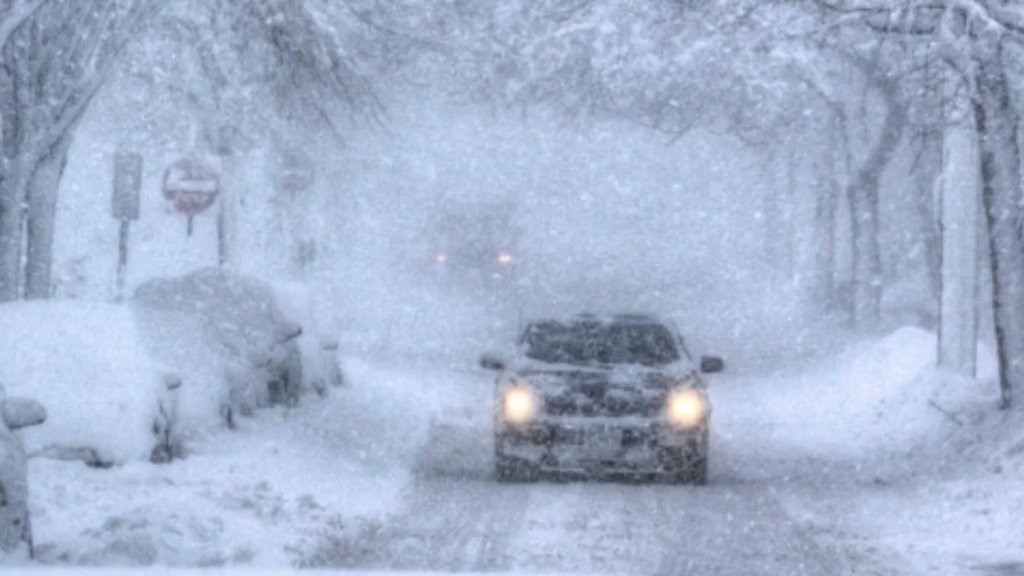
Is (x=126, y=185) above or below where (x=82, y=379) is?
above

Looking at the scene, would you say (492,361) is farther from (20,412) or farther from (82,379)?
(20,412)

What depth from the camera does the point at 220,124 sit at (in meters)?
25.8

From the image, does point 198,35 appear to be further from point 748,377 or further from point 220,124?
point 748,377

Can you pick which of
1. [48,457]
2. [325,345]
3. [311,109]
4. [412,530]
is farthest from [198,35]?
[412,530]

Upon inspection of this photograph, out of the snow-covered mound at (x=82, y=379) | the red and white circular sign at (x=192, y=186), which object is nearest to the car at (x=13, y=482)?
the snow-covered mound at (x=82, y=379)

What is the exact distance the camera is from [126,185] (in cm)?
2198

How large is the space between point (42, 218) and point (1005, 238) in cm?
946

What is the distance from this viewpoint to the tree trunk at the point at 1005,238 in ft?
56.8

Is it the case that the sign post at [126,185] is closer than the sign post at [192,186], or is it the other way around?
the sign post at [126,185]

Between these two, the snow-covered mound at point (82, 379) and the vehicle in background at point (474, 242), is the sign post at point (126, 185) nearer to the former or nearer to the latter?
the snow-covered mound at point (82, 379)

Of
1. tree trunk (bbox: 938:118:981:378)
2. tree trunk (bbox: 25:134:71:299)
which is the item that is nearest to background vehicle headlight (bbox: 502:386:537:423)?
tree trunk (bbox: 25:134:71:299)

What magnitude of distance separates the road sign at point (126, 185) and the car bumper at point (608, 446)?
345 inches

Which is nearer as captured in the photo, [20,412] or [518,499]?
[20,412]

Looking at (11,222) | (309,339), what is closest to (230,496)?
(11,222)
